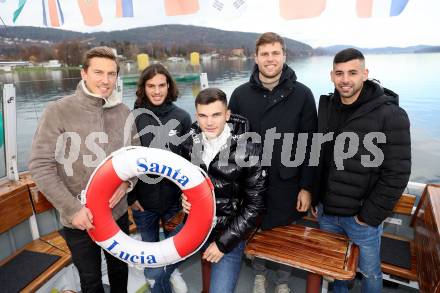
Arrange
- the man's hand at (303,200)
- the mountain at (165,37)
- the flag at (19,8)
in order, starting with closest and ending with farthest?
the man's hand at (303,200) → the flag at (19,8) → the mountain at (165,37)

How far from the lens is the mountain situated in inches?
150

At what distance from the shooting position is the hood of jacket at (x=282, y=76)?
1434mm

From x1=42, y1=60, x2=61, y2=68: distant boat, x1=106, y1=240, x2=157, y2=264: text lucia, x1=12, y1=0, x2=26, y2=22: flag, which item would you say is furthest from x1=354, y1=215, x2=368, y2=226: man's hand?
x1=42, y1=60, x2=61, y2=68: distant boat

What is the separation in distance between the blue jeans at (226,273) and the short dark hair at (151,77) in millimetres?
877

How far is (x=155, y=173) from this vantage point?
1.20 metres

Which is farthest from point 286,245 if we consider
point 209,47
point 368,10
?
point 209,47

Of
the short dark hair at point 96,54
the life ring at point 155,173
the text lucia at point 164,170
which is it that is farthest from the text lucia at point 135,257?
the short dark hair at point 96,54

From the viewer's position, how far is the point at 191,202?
4.00 feet

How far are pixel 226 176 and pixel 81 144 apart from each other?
0.64 m

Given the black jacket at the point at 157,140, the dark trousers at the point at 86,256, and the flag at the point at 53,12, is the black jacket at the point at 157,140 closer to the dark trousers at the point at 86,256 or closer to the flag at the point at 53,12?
the dark trousers at the point at 86,256

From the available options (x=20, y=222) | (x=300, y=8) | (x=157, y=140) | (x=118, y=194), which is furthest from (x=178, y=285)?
(x=300, y=8)

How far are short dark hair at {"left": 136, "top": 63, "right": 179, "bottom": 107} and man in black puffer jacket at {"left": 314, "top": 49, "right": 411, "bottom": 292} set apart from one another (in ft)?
2.63

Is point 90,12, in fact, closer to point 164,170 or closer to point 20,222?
point 20,222

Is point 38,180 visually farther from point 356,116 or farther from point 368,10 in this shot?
point 368,10
